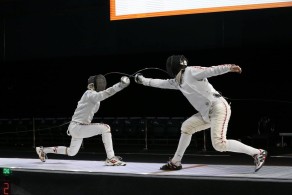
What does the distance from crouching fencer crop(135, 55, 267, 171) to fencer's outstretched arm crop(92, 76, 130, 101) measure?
37 cm

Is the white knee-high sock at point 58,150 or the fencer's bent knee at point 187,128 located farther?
→ the white knee-high sock at point 58,150

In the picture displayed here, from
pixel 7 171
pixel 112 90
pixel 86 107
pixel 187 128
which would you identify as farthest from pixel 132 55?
pixel 187 128

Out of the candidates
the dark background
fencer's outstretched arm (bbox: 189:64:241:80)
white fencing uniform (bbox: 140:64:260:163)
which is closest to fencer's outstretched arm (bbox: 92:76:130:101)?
white fencing uniform (bbox: 140:64:260:163)

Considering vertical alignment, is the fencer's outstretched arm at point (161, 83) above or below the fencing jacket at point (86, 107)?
above

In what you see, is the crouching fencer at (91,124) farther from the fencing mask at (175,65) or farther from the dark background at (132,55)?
the dark background at (132,55)

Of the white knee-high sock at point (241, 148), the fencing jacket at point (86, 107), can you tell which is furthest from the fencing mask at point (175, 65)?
the fencing jacket at point (86, 107)

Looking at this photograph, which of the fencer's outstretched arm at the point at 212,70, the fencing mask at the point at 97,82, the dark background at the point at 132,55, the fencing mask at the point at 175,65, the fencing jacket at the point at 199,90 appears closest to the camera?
the fencer's outstretched arm at the point at 212,70

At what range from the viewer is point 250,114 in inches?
343

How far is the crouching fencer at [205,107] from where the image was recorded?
451cm

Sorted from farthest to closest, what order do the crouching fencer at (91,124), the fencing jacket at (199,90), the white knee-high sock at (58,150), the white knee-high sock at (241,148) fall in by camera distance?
1. the white knee-high sock at (58,150)
2. the crouching fencer at (91,124)
3. the fencing jacket at (199,90)
4. the white knee-high sock at (241,148)

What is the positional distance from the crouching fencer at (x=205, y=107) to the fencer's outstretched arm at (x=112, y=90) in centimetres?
37

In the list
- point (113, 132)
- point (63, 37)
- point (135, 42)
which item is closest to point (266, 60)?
point (135, 42)

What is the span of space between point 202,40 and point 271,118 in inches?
69.7

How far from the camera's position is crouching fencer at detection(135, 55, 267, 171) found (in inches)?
178
